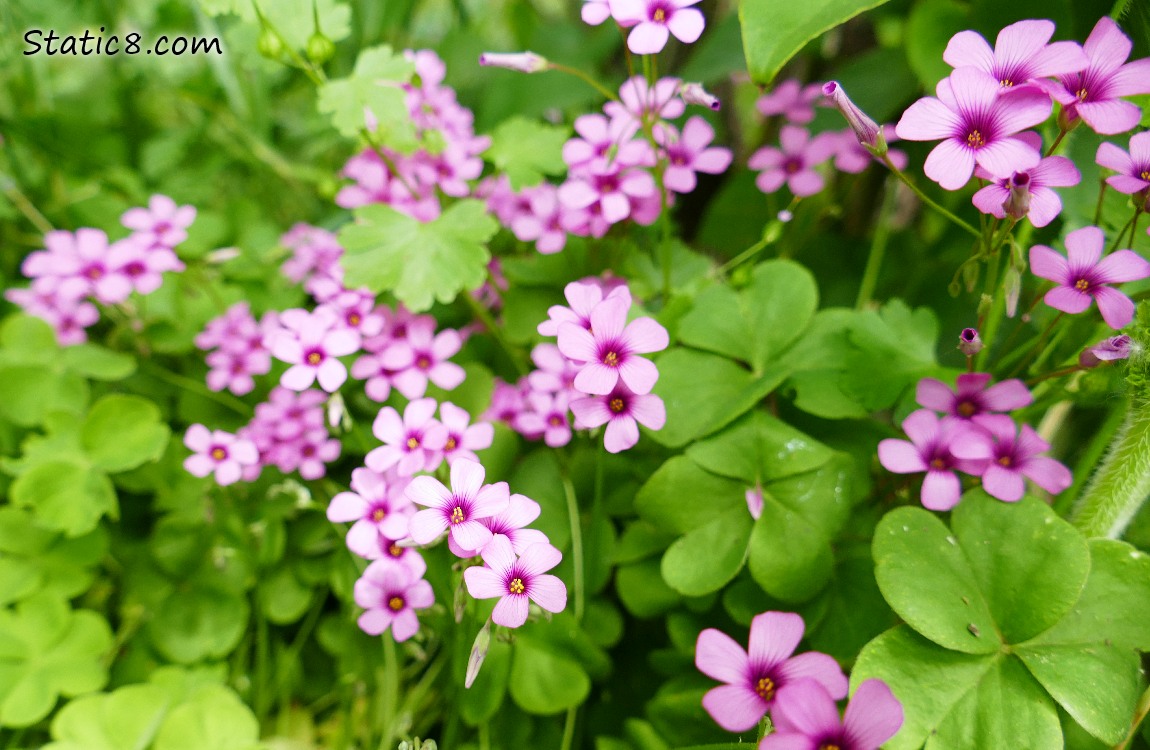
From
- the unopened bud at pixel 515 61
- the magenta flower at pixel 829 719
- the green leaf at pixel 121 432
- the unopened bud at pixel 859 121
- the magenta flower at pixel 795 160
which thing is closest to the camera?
the magenta flower at pixel 829 719

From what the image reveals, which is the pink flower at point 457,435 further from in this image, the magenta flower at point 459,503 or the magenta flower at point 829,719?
the magenta flower at point 829,719

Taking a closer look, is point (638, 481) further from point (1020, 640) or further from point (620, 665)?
point (1020, 640)

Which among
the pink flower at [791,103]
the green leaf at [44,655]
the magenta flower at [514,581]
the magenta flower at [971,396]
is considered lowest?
the green leaf at [44,655]

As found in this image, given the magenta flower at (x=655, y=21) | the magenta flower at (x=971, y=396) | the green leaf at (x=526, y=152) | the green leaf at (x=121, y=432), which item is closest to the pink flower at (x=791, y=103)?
the green leaf at (x=526, y=152)

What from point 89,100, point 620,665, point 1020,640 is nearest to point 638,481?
point 620,665

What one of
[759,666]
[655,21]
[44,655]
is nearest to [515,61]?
[655,21]

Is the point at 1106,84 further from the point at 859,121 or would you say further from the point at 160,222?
the point at 160,222

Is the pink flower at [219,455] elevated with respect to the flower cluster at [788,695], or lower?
lower
